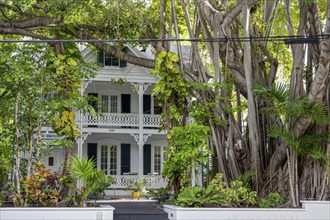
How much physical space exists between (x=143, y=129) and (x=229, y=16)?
1164 centimetres

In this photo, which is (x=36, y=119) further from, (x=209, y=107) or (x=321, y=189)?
(x=321, y=189)

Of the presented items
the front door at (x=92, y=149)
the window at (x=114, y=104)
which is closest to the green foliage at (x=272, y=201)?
the front door at (x=92, y=149)

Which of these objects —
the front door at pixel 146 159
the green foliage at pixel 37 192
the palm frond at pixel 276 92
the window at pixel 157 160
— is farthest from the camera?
the window at pixel 157 160

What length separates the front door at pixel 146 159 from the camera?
24.7 m

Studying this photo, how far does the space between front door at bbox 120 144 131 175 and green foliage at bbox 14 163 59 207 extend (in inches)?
483

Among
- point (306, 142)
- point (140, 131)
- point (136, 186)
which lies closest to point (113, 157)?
point (140, 131)

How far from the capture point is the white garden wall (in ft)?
36.7

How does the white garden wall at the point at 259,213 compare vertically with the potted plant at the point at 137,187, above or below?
below

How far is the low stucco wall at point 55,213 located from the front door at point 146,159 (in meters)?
13.3

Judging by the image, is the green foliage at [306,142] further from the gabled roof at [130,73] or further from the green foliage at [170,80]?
the gabled roof at [130,73]

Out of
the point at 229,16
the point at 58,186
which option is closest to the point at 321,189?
the point at 229,16

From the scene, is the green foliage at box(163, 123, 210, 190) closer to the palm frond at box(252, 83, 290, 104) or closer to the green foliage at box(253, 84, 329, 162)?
the green foliage at box(253, 84, 329, 162)

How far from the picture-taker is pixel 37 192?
1190cm

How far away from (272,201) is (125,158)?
1362 cm
